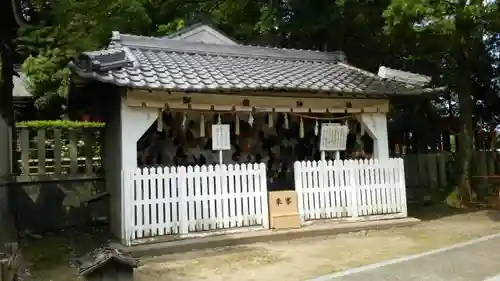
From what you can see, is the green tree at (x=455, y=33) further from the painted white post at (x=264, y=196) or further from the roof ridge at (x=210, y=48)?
the painted white post at (x=264, y=196)

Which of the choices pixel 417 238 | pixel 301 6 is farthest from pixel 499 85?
pixel 417 238

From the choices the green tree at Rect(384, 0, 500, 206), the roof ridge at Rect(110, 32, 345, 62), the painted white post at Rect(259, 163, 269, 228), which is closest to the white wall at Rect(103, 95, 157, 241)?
the roof ridge at Rect(110, 32, 345, 62)

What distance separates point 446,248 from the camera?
28.1 feet

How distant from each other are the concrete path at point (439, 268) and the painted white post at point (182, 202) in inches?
136

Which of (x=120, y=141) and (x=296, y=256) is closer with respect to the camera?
(x=296, y=256)

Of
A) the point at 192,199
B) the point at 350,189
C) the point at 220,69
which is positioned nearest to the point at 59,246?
the point at 192,199

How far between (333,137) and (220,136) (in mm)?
2968

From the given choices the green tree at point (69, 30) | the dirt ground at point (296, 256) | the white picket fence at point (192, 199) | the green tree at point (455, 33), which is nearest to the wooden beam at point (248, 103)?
the white picket fence at point (192, 199)

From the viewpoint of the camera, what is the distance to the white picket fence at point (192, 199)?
8.83m

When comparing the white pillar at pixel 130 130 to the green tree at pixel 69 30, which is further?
the white pillar at pixel 130 130

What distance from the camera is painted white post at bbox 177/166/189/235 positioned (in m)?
9.20

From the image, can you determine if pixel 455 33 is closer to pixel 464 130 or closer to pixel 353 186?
pixel 464 130

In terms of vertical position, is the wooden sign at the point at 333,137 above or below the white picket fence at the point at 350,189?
A: above

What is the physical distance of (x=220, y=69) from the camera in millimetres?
11000
